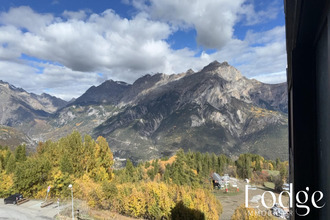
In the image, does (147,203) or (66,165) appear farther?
(66,165)

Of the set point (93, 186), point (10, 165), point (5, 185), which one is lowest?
point (5, 185)

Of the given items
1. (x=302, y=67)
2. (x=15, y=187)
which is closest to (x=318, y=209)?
(x=302, y=67)

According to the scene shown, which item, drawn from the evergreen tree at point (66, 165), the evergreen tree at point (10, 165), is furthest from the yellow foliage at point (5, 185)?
the evergreen tree at point (66, 165)

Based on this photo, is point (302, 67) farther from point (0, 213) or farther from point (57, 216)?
point (0, 213)

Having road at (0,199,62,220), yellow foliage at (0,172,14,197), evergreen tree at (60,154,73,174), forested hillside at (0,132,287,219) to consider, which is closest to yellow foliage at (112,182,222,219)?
forested hillside at (0,132,287,219)

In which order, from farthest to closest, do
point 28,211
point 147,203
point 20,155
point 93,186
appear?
point 20,155 → point 93,186 → point 147,203 → point 28,211

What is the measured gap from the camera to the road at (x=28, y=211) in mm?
31250

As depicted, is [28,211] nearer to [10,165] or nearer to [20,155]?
[10,165]

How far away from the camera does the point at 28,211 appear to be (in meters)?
34.0

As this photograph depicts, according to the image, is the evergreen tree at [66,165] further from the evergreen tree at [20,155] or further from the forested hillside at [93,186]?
the evergreen tree at [20,155]

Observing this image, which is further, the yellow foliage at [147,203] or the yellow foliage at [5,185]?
the yellow foliage at [5,185]

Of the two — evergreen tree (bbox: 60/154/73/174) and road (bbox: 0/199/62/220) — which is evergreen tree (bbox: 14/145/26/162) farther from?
road (bbox: 0/199/62/220)

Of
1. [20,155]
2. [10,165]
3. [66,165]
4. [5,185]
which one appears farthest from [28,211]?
[20,155]

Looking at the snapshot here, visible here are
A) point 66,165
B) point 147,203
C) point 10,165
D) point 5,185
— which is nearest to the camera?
point 147,203
